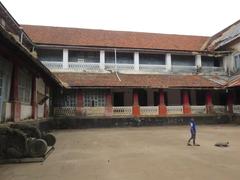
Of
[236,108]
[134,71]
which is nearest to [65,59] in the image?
[134,71]

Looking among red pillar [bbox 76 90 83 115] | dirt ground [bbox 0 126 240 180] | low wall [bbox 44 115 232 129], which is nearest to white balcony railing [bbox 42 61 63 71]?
red pillar [bbox 76 90 83 115]

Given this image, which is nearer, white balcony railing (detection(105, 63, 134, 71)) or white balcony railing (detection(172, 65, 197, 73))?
white balcony railing (detection(105, 63, 134, 71))

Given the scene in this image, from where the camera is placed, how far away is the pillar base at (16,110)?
11.6 meters

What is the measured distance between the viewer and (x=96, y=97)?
73.8ft

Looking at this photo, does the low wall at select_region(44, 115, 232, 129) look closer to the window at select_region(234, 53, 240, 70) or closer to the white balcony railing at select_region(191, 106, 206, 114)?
the white balcony railing at select_region(191, 106, 206, 114)

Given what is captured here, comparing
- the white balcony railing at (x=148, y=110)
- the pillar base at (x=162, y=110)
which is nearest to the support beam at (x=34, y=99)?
the white balcony railing at (x=148, y=110)

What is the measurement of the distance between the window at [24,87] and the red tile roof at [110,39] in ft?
29.4

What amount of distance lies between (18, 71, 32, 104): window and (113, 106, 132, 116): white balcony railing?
8436 millimetres

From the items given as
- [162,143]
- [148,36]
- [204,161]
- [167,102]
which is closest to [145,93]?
[167,102]

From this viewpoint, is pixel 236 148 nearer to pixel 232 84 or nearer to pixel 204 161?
pixel 204 161

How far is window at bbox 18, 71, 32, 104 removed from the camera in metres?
13.2

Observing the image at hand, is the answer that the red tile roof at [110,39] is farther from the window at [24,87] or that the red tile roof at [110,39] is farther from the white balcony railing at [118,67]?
the window at [24,87]

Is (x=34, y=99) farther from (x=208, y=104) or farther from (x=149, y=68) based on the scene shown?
(x=208, y=104)

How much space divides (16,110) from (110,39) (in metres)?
15.3
